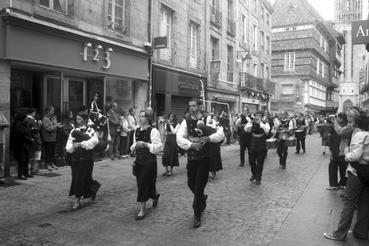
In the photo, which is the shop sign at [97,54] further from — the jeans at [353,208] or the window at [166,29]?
the jeans at [353,208]

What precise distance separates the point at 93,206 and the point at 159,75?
9997mm

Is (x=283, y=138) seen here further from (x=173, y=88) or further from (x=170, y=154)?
(x=173, y=88)

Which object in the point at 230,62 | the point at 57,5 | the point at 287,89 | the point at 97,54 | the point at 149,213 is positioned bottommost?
the point at 149,213

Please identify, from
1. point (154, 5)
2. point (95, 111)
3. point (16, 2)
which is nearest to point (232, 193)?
point (95, 111)

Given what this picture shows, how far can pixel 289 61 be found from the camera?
144 feet

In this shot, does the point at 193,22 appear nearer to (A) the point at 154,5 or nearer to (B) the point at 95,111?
(A) the point at 154,5

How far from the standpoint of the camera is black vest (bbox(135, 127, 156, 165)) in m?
6.14

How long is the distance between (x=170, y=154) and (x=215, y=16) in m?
14.1

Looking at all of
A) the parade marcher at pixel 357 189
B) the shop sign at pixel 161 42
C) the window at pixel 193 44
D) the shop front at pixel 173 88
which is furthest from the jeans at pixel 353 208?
the window at pixel 193 44

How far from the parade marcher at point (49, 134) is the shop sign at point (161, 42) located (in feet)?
21.1

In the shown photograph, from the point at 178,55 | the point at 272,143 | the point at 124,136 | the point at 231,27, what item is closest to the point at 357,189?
the point at 272,143

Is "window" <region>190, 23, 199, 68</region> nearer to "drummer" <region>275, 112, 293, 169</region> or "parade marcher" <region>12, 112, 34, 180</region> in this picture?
"drummer" <region>275, 112, 293, 169</region>

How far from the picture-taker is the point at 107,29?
43.0 feet

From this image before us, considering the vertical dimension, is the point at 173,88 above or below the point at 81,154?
above
